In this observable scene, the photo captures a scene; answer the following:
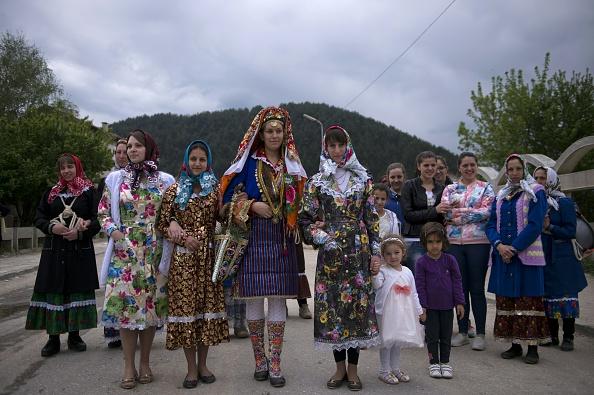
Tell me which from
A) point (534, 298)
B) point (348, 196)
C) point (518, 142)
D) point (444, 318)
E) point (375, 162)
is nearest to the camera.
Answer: point (348, 196)

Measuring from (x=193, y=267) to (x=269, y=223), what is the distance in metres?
0.74

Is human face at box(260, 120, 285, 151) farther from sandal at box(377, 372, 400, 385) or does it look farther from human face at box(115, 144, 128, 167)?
sandal at box(377, 372, 400, 385)

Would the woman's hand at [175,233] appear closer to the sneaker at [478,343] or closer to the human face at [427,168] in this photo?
the human face at [427,168]

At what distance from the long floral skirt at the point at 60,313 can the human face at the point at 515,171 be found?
4797 mm

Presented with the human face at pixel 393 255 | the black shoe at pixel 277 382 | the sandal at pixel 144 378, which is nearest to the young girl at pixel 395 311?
the human face at pixel 393 255

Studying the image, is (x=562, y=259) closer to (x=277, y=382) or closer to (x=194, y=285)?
(x=277, y=382)

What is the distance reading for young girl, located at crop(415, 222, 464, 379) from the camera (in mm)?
4469

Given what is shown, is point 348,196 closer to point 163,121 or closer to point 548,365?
point 548,365

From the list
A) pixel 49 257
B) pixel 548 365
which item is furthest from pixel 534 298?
pixel 49 257

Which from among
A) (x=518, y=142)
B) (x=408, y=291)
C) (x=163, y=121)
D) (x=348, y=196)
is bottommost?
(x=408, y=291)

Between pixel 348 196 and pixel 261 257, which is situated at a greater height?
pixel 348 196

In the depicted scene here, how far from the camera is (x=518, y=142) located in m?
22.9

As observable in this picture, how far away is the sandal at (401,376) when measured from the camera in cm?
428

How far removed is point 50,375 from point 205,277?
170 centimetres
